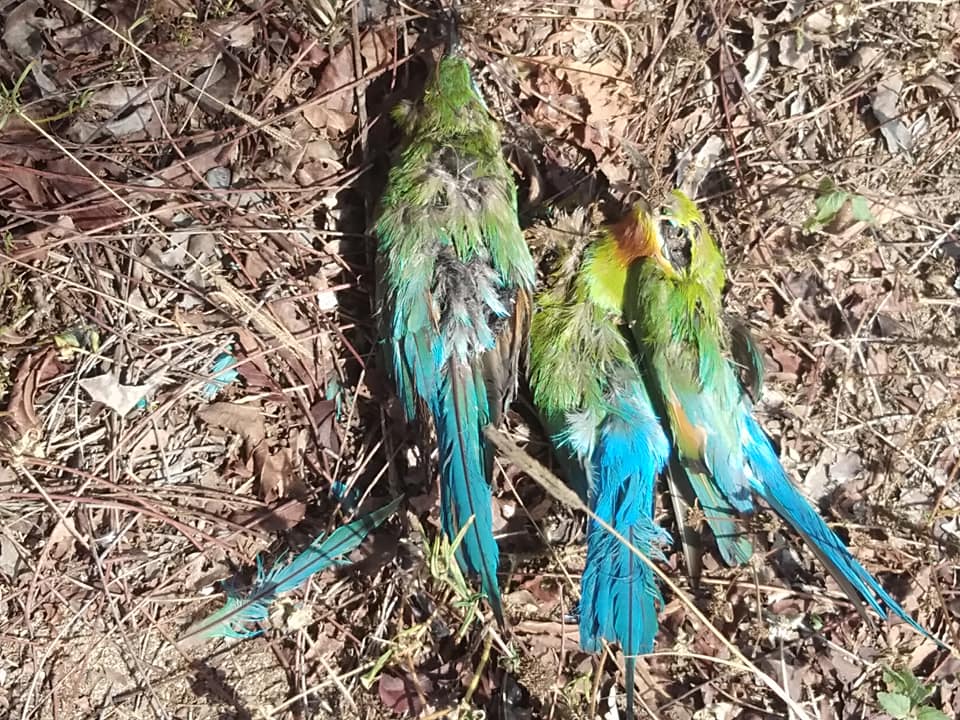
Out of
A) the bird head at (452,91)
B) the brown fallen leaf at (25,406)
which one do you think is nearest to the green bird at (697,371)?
the bird head at (452,91)

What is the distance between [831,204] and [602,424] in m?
1.42

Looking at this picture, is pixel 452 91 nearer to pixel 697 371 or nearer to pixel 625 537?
pixel 697 371

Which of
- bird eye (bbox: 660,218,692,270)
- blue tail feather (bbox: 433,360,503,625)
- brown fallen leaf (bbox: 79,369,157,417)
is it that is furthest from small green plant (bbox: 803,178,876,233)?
brown fallen leaf (bbox: 79,369,157,417)

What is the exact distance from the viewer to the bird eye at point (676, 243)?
10.1ft

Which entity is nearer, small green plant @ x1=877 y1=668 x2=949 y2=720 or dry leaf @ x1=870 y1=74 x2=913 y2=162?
small green plant @ x1=877 y1=668 x2=949 y2=720

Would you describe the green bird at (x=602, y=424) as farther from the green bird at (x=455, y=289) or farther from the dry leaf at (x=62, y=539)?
the dry leaf at (x=62, y=539)

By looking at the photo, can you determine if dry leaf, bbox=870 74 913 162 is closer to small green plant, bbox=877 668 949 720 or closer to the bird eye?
the bird eye

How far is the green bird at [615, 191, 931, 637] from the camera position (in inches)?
121

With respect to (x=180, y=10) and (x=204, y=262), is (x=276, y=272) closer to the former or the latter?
(x=204, y=262)

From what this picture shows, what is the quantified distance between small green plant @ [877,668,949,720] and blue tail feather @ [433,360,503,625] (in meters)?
A: 1.65

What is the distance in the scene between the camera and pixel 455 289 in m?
2.85

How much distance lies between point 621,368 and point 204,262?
5.53 feet

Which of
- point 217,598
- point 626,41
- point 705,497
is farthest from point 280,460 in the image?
point 626,41

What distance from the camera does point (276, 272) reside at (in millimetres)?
3113
